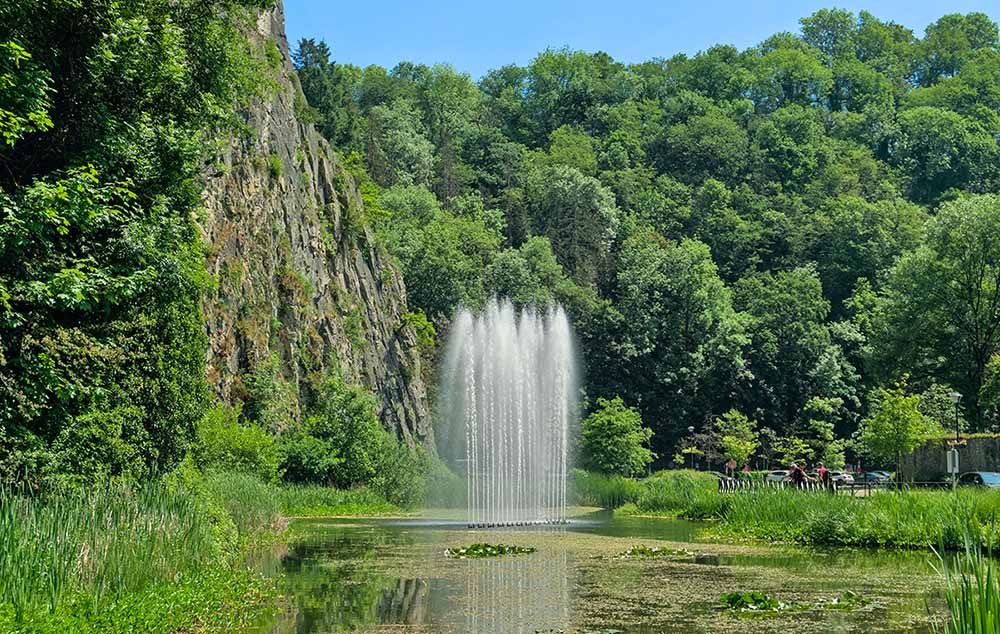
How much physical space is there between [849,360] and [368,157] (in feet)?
153

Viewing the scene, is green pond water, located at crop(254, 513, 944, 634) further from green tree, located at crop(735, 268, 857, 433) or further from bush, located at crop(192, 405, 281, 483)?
green tree, located at crop(735, 268, 857, 433)

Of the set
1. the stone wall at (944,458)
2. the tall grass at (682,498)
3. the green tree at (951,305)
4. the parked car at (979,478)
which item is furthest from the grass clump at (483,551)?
the green tree at (951,305)

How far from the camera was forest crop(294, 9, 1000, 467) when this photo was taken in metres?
68.6

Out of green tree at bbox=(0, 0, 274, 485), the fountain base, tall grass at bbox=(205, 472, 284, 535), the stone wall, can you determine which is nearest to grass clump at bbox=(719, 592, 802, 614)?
green tree at bbox=(0, 0, 274, 485)

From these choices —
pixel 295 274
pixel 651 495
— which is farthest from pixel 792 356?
→ pixel 295 274

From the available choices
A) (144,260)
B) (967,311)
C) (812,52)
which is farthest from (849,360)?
(144,260)

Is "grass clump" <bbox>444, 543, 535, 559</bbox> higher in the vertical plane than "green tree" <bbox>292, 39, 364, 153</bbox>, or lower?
lower

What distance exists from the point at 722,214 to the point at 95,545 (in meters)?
100

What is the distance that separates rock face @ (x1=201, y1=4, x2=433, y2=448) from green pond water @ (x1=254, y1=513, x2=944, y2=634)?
45.1 feet

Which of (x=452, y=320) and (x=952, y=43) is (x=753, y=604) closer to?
(x=452, y=320)

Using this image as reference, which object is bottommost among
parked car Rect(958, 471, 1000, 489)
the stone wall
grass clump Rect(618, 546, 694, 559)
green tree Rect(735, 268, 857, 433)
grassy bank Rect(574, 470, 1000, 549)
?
grass clump Rect(618, 546, 694, 559)

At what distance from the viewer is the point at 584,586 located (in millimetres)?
18125

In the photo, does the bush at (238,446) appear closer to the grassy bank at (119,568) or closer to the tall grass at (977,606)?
the grassy bank at (119,568)

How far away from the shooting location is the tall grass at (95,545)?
35.1 ft
